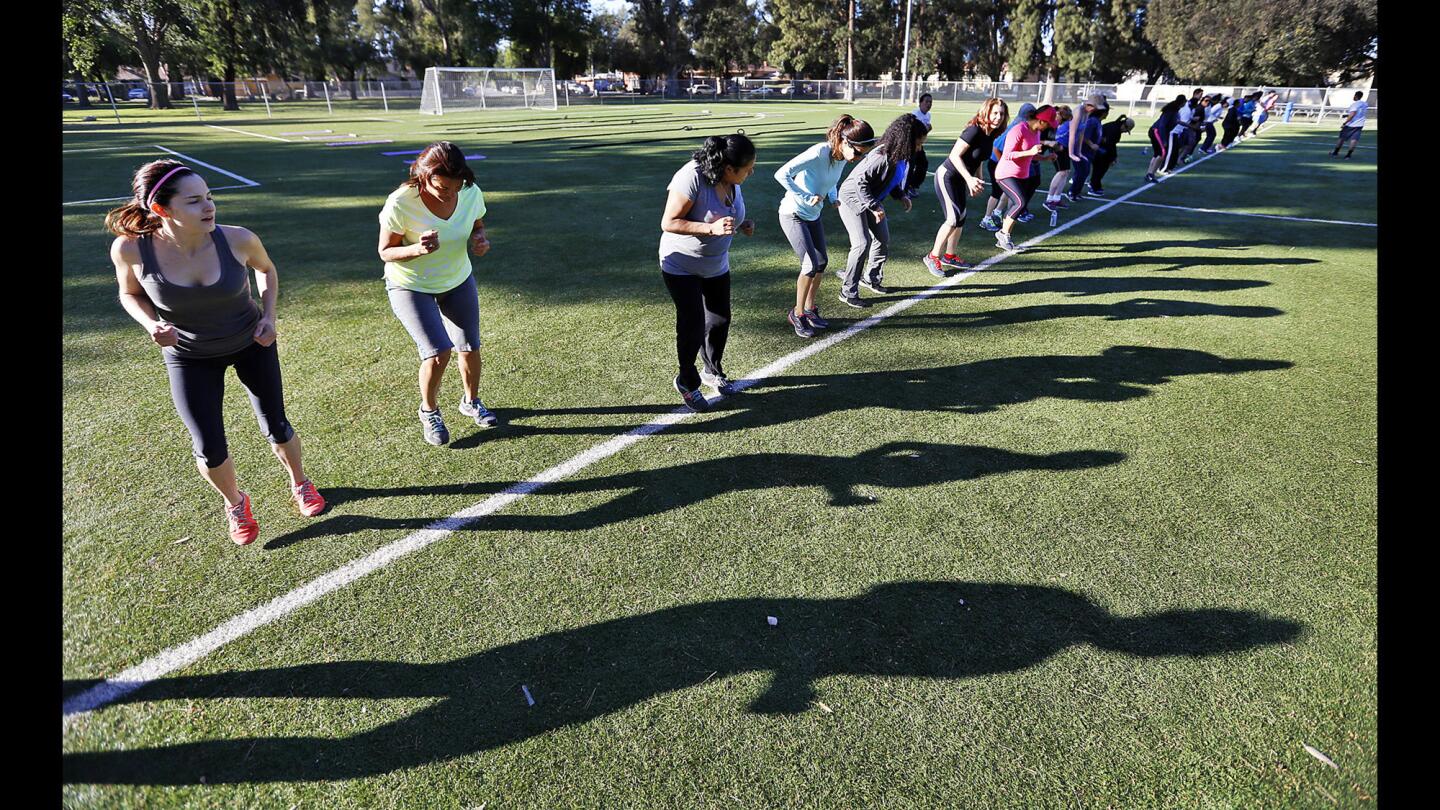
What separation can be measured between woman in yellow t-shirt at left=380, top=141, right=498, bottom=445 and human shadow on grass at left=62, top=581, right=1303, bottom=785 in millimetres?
2098

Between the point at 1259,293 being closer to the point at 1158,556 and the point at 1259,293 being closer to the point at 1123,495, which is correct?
the point at 1123,495

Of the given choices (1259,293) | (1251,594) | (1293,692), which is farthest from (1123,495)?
(1259,293)

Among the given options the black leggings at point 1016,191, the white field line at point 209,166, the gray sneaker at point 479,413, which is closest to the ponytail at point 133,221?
the gray sneaker at point 479,413

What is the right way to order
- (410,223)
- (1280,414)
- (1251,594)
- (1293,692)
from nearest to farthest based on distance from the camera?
1. (1293,692)
2. (1251,594)
3. (410,223)
4. (1280,414)

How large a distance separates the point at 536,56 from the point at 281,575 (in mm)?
77939

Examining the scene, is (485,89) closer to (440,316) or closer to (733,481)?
(440,316)

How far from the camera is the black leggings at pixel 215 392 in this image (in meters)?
3.21

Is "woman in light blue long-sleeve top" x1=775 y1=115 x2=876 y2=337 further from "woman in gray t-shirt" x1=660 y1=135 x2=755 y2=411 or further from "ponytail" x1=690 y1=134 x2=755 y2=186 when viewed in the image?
"ponytail" x1=690 y1=134 x2=755 y2=186

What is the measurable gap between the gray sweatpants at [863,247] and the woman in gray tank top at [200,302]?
516cm

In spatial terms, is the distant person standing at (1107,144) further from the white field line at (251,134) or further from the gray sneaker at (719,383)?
the white field line at (251,134)

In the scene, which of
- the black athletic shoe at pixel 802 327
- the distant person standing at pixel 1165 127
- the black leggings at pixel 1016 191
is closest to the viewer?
the black athletic shoe at pixel 802 327

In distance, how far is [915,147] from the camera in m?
6.64

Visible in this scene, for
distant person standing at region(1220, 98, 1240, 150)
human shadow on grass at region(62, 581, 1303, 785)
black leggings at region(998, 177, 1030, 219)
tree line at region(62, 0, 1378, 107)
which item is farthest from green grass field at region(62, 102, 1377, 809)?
tree line at region(62, 0, 1378, 107)

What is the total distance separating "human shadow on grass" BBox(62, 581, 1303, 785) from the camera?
2.49m
